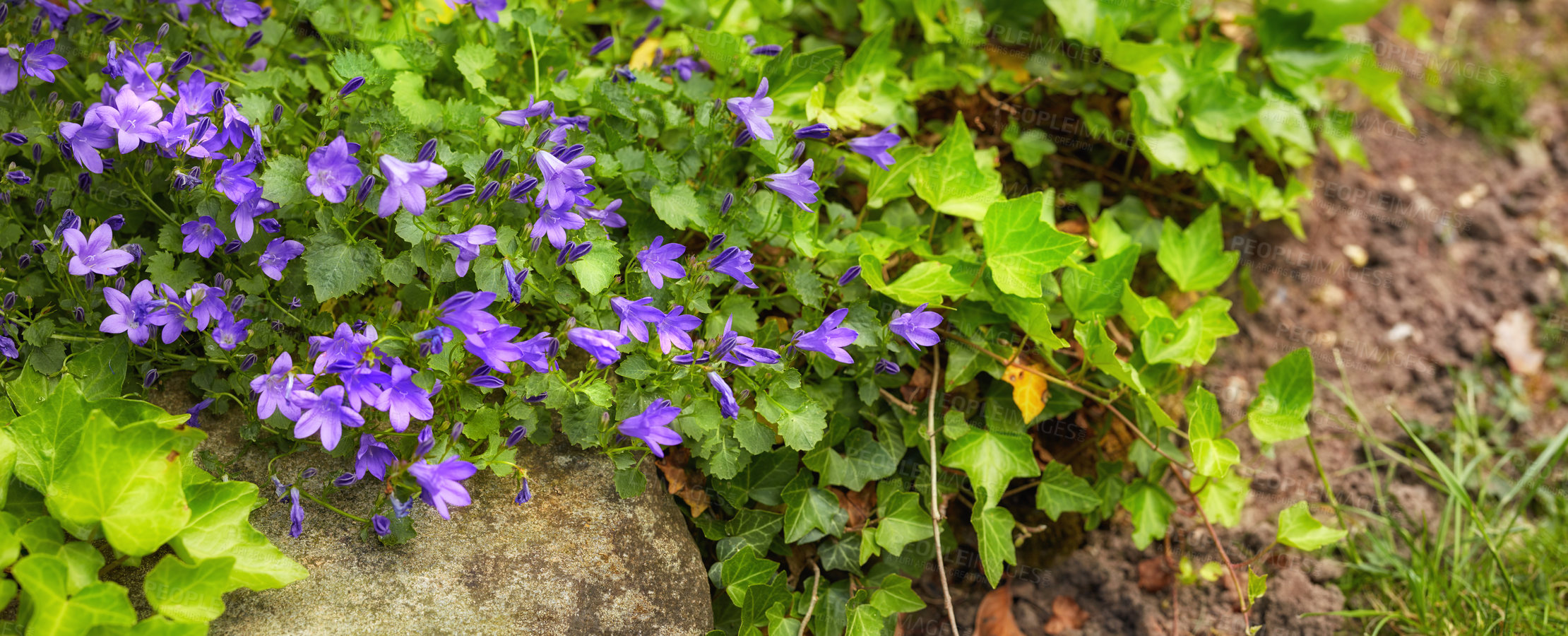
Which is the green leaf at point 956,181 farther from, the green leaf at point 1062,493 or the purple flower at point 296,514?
the purple flower at point 296,514

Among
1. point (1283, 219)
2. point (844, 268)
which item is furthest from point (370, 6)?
point (1283, 219)

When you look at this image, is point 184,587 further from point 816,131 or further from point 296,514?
point 816,131

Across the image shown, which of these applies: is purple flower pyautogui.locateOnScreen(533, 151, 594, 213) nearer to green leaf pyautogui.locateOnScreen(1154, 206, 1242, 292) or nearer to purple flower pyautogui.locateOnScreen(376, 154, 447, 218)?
purple flower pyautogui.locateOnScreen(376, 154, 447, 218)

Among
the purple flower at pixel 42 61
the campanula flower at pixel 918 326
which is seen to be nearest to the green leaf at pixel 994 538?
the campanula flower at pixel 918 326

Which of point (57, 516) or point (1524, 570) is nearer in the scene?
point (57, 516)

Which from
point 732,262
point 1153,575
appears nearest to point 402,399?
point 732,262

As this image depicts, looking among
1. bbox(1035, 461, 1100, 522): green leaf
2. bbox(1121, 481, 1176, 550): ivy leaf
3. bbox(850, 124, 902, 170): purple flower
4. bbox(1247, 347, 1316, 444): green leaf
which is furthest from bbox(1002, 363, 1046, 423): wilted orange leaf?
bbox(850, 124, 902, 170): purple flower

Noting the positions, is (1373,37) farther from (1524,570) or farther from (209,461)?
(209,461)
